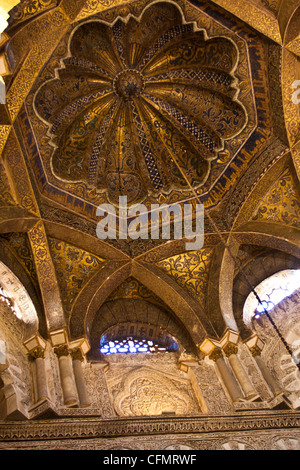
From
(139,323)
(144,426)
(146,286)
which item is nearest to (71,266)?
(146,286)

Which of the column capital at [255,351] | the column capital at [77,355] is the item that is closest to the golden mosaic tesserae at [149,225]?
the column capital at [77,355]

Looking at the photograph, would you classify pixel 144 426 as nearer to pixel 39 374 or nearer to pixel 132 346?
pixel 39 374

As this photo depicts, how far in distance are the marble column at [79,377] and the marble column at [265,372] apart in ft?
8.62

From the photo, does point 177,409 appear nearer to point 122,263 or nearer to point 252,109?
point 122,263

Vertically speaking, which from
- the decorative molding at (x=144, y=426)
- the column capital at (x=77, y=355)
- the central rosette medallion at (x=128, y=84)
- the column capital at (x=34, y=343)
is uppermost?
the central rosette medallion at (x=128, y=84)

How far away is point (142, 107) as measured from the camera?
→ 1139 cm

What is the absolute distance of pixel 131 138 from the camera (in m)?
11.4

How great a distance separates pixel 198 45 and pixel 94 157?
2.83 meters

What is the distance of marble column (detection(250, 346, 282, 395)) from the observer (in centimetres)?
830

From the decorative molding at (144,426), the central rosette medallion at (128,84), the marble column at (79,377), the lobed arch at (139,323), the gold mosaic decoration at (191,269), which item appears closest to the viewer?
the decorative molding at (144,426)

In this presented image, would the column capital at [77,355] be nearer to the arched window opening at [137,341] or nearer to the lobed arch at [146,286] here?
the lobed arch at [146,286]

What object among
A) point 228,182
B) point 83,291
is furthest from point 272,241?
point 83,291

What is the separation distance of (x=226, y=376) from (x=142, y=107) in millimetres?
5645

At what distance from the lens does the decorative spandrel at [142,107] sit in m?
10.3
